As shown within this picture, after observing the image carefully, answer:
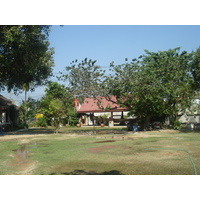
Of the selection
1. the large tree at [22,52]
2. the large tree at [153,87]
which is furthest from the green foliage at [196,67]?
the large tree at [22,52]

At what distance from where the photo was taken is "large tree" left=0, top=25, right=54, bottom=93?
16672 mm

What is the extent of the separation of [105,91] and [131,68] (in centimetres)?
309

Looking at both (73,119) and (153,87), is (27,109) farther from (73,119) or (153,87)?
(153,87)

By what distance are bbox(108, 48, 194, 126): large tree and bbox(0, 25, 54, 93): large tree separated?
6.47 m

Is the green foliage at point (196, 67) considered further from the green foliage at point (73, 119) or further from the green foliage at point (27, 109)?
the green foliage at point (27, 109)

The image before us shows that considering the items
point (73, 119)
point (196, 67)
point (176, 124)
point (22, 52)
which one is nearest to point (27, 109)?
point (73, 119)

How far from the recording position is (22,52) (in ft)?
62.4

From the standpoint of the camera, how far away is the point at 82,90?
22.7m

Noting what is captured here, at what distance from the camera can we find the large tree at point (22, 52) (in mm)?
16672

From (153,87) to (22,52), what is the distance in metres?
10.7

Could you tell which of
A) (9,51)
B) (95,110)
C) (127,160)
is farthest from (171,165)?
(95,110)

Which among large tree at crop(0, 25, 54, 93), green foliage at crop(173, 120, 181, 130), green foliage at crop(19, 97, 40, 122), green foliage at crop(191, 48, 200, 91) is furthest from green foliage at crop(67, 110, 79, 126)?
green foliage at crop(191, 48, 200, 91)

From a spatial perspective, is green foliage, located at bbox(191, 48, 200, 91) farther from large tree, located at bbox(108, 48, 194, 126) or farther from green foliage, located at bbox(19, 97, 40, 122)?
green foliage, located at bbox(19, 97, 40, 122)

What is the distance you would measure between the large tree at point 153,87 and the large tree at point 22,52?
647cm
